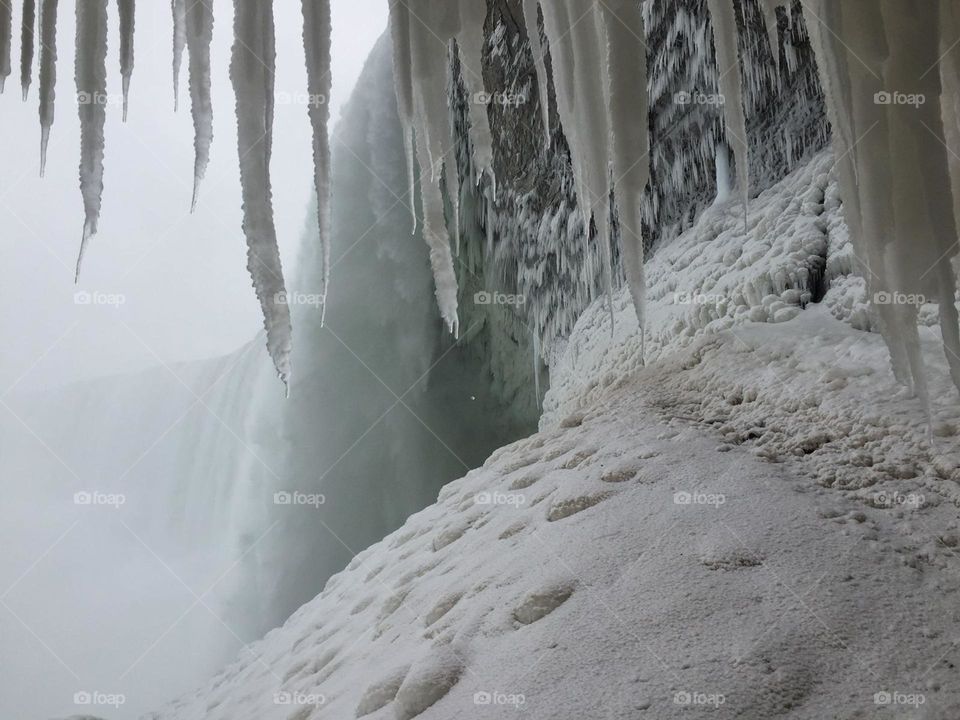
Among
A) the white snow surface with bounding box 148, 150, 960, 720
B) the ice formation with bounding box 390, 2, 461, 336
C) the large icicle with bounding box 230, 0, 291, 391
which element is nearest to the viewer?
the large icicle with bounding box 230, 0, 291, 391

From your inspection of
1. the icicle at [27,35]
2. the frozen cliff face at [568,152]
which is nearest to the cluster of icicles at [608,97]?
the icicle at [27,35]

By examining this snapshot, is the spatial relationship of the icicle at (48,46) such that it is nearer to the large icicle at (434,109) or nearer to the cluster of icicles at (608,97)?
the cluster of icicles at (608,97)

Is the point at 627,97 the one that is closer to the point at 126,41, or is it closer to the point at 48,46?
the point at 126,41

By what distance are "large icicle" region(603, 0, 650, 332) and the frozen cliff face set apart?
1531 mm

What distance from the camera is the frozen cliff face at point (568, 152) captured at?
333cm

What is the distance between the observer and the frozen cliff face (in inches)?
131

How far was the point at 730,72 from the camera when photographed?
3.00 feet

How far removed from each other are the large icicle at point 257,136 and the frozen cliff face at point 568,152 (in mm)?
1631

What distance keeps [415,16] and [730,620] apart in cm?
103

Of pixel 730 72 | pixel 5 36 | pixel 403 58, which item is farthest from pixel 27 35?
pixel 730 72

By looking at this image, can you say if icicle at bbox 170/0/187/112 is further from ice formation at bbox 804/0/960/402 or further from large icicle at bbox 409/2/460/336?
ice formation at bbox 804/0/960/402

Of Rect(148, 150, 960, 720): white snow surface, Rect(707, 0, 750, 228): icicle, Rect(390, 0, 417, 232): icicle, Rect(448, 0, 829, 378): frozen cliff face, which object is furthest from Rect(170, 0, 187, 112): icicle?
Rect(448, 0, 829, 378): frozen cliff face

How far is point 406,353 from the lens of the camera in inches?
283

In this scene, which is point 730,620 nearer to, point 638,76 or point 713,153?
point 638,76
